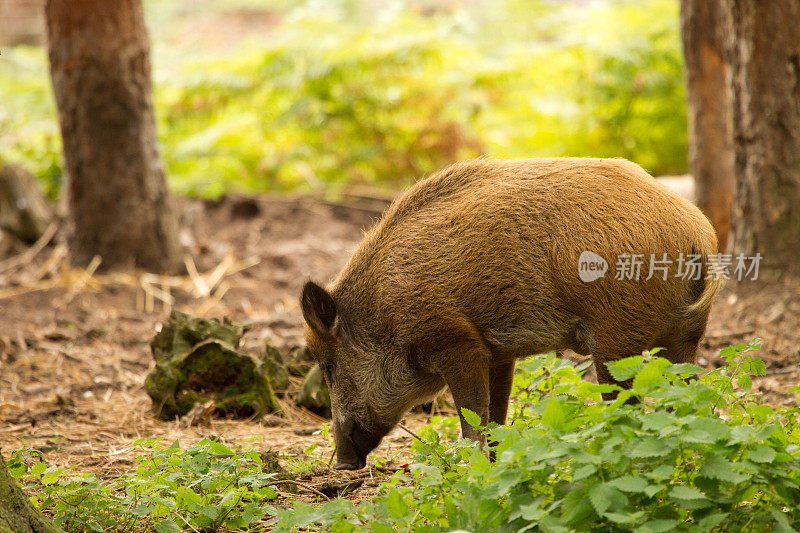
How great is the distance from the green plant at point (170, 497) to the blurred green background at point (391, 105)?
8.22m

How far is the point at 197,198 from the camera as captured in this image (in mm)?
11172

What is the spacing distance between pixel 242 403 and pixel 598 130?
8035 millimetres

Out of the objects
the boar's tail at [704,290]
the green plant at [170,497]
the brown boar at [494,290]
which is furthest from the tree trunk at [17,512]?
the boar's tail at [704,290]

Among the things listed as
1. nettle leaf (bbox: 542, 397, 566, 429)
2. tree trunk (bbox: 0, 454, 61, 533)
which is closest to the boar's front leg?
nettle leaf (bbox: 542, 397, 566, 429)

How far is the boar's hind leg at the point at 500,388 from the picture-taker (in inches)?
182

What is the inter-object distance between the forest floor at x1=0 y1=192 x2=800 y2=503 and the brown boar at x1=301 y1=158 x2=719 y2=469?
1.69 ft

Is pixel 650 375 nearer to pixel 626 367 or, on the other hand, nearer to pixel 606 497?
pixel 626 367

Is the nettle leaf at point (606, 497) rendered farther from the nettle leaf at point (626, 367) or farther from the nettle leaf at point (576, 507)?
the nettle leaf at point (626, 367)

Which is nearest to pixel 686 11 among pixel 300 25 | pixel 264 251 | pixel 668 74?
pixel 668 74

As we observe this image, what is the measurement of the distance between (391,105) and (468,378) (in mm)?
8373

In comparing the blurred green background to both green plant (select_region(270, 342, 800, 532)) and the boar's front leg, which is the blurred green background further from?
green plant (select_region(270, 342, 800, 532))

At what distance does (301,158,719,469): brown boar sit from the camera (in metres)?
3.83

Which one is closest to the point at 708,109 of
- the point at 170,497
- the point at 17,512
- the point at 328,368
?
the point at 328,368

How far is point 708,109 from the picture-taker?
759 centimetres
